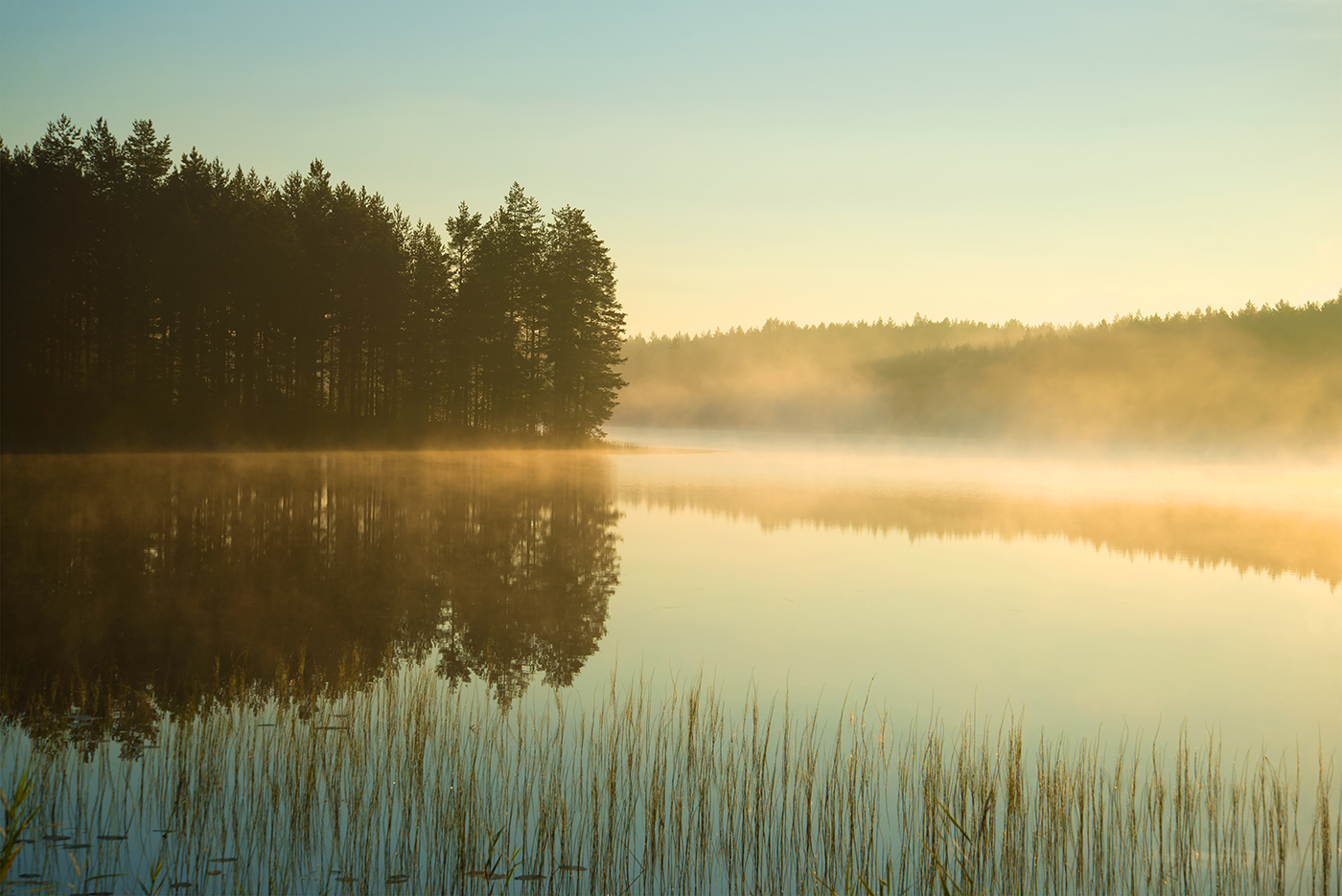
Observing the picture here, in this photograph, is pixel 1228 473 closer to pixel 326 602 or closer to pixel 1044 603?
pixel 1044 603

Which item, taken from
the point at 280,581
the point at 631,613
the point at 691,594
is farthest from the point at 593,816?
the point at 280,581

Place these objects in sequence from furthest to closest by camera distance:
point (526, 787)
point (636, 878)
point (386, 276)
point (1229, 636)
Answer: point (386, 276) → point (1229, 636) → point (526, 787) → point (636, 878)

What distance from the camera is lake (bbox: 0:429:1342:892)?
9141mm

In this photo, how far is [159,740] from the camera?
7.38 metres

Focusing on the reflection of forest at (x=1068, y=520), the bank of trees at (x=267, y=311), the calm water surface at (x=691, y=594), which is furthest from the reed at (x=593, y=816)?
the bank of trees at (x=267, y=311)

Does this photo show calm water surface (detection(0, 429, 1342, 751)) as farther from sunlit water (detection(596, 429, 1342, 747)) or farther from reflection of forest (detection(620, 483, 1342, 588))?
reflection of forest (detection(620, 483, 1342, 588))

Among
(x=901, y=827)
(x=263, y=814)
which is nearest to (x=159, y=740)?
(x=263, y=814)

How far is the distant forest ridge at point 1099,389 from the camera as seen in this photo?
111 m

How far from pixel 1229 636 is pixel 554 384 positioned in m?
48.2

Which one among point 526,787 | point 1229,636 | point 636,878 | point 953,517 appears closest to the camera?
point 636,878

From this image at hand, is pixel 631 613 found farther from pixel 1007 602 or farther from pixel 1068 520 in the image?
pixel 1068 520

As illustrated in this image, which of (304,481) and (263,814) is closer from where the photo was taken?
(263,814)

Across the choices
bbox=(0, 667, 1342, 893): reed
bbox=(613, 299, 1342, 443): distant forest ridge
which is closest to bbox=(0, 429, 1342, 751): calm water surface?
bbox=(0, 667, 1342, 893): reed

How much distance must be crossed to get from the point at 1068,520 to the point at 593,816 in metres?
25.6
